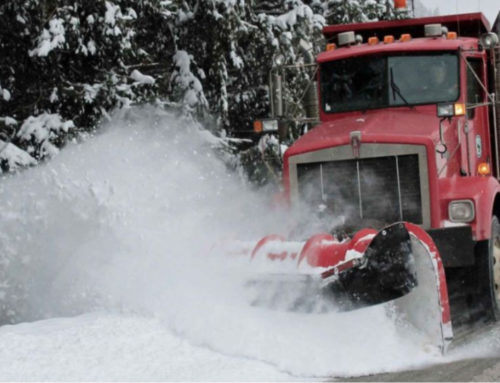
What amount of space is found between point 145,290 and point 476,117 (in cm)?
380

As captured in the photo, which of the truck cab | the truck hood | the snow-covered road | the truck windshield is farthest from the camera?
the truck windshield

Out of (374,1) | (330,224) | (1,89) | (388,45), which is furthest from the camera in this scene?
(374,1)

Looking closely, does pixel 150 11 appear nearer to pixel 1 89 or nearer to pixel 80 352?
pixel 1 89

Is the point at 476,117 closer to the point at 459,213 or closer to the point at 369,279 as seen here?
the point at 459,213

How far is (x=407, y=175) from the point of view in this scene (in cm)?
769

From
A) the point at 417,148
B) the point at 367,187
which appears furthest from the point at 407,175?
the point at 367,187

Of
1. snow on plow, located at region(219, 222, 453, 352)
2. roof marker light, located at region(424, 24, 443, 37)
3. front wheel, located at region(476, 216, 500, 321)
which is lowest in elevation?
front wheel, located at region(476, 216, 500, 321)

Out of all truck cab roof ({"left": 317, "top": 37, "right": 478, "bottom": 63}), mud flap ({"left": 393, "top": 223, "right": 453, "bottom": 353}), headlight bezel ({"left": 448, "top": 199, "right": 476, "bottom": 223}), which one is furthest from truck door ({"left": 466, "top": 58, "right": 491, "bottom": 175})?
mud flap ({"left": 393, "top": 223, "right": 453, "bottom": 353})

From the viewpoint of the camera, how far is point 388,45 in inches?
345

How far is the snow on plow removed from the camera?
629 cm

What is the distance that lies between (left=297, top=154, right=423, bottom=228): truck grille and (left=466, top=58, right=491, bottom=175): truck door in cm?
107

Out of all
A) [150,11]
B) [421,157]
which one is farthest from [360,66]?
[150,11]

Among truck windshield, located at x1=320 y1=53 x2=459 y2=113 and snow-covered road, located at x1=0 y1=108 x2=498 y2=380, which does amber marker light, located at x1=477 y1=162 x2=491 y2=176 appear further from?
snow-covered road, located at x1=0 y1=108 x2=498 y2=380

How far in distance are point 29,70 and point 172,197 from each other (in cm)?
511
